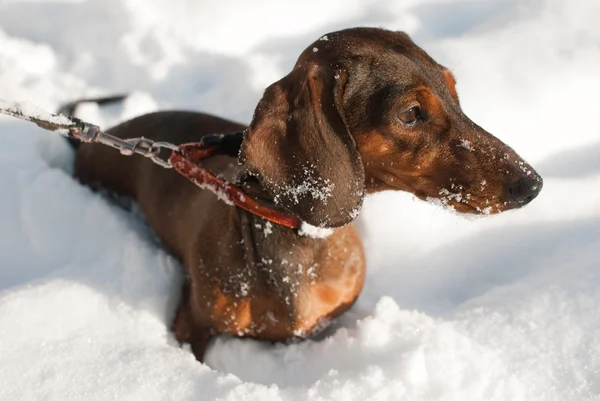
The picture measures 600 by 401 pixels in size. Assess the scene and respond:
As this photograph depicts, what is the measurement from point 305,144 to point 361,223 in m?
1.50

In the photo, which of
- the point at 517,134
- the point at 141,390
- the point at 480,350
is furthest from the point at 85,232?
the point at 517,134

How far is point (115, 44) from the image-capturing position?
4.97m

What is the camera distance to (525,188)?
2.23m

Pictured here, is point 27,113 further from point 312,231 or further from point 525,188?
point 525,188

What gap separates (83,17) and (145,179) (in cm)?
235

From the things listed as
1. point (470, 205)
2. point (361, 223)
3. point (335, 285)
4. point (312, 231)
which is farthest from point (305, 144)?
point (361, 223)

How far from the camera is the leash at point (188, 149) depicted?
2.48 meters

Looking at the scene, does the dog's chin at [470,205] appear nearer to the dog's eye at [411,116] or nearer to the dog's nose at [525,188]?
the dog's nose at [525,188]

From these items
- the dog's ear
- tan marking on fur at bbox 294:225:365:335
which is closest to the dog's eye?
the dog's ear

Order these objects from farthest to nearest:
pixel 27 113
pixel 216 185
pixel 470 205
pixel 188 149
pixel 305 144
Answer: pixel 188 149, pixel 216 185, pixel 27 113, pixel 470 205, pixel 305 144

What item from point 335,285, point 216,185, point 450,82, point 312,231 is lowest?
point 335,285

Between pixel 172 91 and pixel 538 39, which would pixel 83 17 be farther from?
pixel 538 39

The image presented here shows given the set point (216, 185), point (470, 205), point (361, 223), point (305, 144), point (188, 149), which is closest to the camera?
point (305, 144)

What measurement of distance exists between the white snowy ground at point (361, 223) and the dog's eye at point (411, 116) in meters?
1.07
